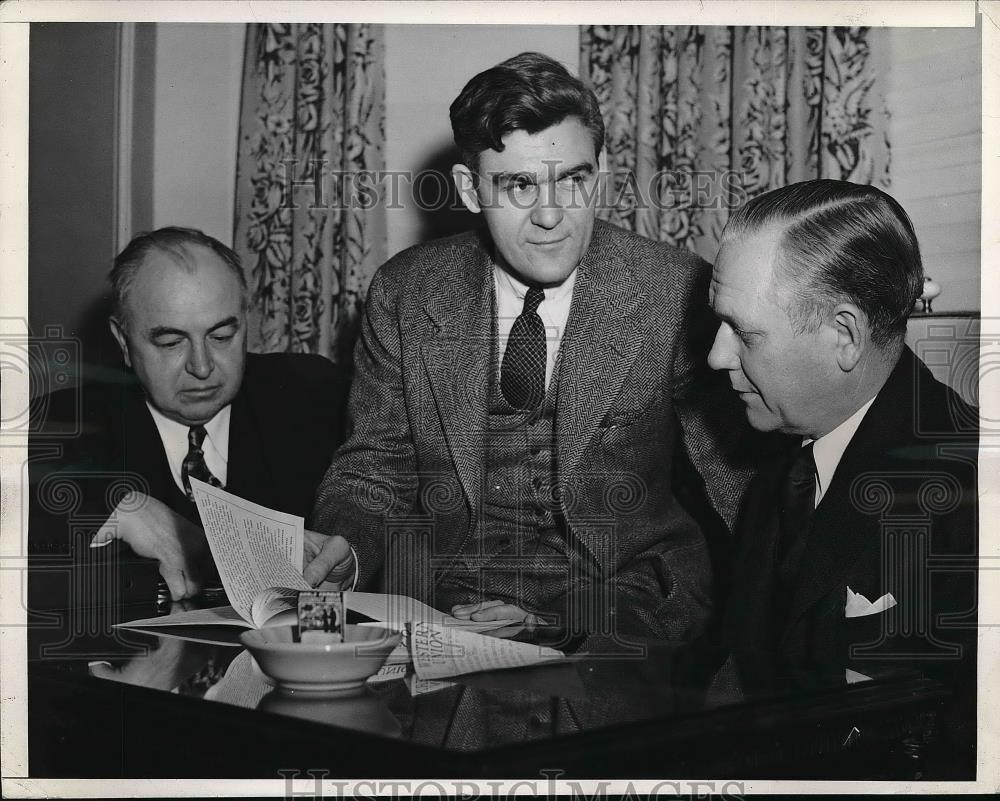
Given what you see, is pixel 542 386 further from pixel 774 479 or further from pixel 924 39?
pixel 924 39

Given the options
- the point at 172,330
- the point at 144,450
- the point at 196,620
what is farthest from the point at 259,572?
the point at 172,330

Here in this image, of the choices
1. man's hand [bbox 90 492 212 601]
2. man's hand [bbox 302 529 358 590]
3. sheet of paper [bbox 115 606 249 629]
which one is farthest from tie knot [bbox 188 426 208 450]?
sheet of paper [bbox 115 606 249 629]

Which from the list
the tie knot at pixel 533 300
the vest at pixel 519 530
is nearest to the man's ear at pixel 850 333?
the vest at pixel 519 530

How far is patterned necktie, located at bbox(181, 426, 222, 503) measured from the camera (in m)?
2.68

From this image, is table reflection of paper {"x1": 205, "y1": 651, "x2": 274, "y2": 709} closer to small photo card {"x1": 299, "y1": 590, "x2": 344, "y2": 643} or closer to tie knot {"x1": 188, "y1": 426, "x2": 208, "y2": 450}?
small photo card {"x1": 299, "y1": 590, "x2": 344, "y2": 643}

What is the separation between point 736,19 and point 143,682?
151cm

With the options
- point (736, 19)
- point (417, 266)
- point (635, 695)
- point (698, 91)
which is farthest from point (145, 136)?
point (635, 695)

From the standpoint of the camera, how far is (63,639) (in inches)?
63.3

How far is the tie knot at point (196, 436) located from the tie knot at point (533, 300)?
944 mm

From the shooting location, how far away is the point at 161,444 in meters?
2.64

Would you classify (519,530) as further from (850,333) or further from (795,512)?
(850,333)

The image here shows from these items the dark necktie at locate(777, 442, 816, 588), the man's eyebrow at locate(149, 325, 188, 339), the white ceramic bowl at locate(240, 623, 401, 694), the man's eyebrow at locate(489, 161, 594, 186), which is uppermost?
the man's eyebrow at locate(489, 161, 594, 186)

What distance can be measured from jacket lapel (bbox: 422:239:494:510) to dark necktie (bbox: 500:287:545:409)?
0.05 metres

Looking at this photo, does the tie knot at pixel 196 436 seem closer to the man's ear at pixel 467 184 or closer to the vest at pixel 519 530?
the vest at pixel 519 530
